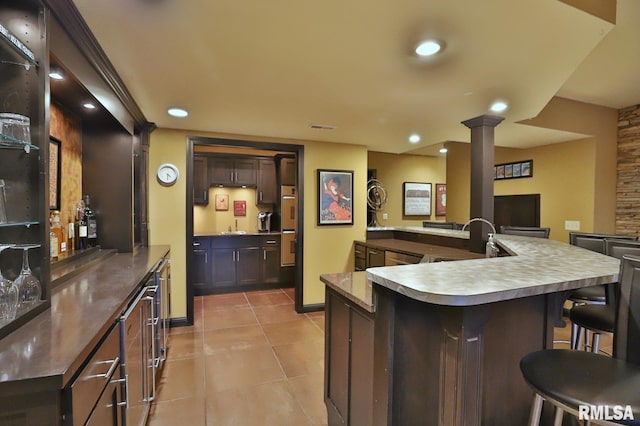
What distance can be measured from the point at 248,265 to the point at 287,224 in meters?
0.94

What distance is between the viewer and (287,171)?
18.1ft

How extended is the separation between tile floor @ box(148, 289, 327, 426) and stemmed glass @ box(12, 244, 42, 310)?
125 cm

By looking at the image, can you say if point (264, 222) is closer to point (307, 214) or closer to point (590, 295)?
point (307, 214)

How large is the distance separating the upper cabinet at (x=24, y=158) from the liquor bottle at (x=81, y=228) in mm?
1478

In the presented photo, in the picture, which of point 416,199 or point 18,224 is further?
point 416,199

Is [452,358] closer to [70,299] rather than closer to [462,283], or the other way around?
[462,283]

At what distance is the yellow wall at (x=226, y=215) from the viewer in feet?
18.7

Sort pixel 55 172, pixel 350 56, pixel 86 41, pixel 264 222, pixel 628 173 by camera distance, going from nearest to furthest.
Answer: pixel 86 41 < pixel 350 56 < pixel 55 172 < pixel 628 173 < pixel 264 222

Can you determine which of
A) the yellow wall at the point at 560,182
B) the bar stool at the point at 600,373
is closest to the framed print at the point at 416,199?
the yellow wall at the point at 560,182

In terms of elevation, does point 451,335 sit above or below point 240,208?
below

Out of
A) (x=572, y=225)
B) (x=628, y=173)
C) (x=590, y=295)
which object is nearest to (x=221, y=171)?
(x=590, y=295)

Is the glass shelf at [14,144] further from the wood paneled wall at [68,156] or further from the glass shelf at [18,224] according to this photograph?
the wood paneled wall at [68,156]

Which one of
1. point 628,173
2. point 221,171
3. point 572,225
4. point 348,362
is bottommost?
point 348,362

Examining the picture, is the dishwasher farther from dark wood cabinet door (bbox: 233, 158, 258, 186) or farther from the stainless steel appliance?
dark wood cabinet door (bbox: 233, 158, 258, 186)
